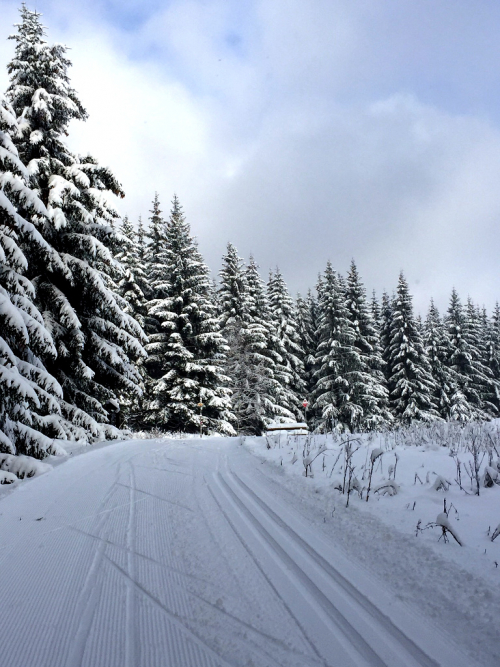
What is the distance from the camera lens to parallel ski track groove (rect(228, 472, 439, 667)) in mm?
2070

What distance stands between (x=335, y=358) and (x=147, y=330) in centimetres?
1439

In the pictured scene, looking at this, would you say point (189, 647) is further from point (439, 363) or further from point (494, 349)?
point (494, 349)

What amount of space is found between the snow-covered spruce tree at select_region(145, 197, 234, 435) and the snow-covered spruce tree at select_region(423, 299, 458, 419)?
884 inches

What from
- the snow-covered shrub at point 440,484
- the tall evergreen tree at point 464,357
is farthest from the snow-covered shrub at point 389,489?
the tall evergreen tree at point 464,357

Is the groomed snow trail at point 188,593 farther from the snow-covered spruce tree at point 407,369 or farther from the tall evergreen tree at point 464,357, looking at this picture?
the tall evergreen tree at point 464,357

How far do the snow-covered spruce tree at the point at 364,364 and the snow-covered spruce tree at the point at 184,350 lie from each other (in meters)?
11.5

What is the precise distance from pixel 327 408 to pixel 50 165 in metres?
22.3

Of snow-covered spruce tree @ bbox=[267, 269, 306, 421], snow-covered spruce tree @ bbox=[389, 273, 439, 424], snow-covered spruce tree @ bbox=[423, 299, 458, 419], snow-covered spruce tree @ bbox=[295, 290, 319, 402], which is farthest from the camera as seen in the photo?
snow-covered spruce tree @ bbox=[423, 299, 458, 419]

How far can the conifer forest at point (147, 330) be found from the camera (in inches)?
299

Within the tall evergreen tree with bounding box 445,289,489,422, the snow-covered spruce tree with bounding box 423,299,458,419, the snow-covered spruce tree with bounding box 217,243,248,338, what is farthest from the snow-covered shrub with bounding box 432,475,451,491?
the tall evergreen tree with bounding box 445,289,489,422

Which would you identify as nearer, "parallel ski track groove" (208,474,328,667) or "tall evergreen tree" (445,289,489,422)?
"parallel ski track groove" (208,474,328,667)

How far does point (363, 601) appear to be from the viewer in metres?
2.56

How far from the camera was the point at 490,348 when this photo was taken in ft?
143

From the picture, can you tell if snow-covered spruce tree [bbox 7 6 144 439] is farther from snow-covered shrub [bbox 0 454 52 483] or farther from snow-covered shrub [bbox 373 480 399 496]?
snow-covered shrub [bbox 373 480 399 496]
